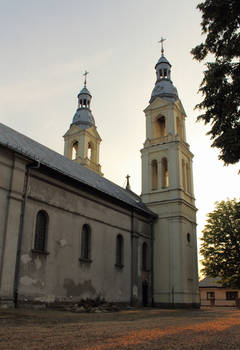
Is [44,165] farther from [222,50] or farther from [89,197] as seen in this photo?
[222,50]

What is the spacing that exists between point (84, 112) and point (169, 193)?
1608 cm

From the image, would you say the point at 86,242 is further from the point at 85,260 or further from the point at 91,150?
the point at 91,150

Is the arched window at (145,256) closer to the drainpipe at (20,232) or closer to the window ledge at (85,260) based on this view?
the window ledge at (85,260)

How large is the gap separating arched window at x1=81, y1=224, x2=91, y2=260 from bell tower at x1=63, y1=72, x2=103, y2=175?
54.2 ft

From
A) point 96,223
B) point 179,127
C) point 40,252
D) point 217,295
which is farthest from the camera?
point 217,295

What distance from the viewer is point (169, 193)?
30078mm

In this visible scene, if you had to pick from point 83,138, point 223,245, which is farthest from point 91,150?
point 223,245

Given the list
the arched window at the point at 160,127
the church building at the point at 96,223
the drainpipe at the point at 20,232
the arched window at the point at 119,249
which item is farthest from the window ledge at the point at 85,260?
the arched window at the point at 160,127

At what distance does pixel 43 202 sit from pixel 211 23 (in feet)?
36.8

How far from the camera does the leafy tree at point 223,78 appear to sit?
38.6ft

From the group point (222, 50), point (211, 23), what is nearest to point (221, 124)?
point (222, 50)

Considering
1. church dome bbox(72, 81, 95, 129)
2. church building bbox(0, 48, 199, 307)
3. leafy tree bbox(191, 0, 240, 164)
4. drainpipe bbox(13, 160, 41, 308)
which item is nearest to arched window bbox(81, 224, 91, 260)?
church building bbox(0, 48, 199, 307)

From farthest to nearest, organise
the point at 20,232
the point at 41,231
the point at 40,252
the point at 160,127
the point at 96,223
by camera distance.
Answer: the point at 160,127
the point at 96,223
the point at 41,231
the point at 40,252
the point at 20,232

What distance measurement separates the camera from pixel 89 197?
71.1 ft
